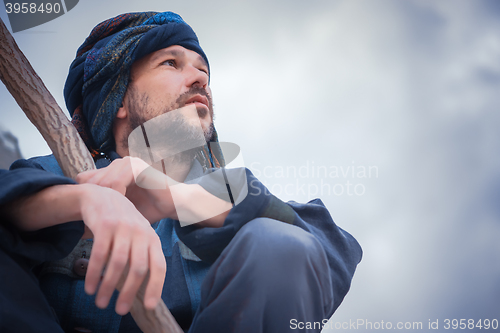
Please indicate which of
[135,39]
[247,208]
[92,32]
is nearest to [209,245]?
[247,208]

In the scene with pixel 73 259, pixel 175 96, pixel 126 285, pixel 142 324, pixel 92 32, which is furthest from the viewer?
pixel 92 32

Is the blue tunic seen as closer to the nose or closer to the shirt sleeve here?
the shirt sleeve

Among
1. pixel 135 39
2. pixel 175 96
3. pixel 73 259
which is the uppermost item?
pixel 135 39

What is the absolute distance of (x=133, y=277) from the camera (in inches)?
14.9

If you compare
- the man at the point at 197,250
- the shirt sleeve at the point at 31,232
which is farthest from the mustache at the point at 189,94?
the shirt sleeve at the point at 31,232

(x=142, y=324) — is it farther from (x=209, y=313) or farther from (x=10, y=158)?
(x=10, y=158)

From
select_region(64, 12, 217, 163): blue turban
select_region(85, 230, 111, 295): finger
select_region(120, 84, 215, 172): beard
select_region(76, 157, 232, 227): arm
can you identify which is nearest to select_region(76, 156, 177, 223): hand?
select_region(76, 157, 232, 227): arm

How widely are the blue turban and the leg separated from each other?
821mm

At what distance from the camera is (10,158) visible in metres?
1.04

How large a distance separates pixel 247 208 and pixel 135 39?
→ 83cm

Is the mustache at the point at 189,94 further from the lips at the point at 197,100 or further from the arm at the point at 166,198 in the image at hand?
the arm at the point at 166,198

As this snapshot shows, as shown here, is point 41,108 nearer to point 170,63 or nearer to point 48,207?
point 48,207

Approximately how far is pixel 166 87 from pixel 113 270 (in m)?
0.78

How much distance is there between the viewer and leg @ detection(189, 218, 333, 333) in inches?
17.6
